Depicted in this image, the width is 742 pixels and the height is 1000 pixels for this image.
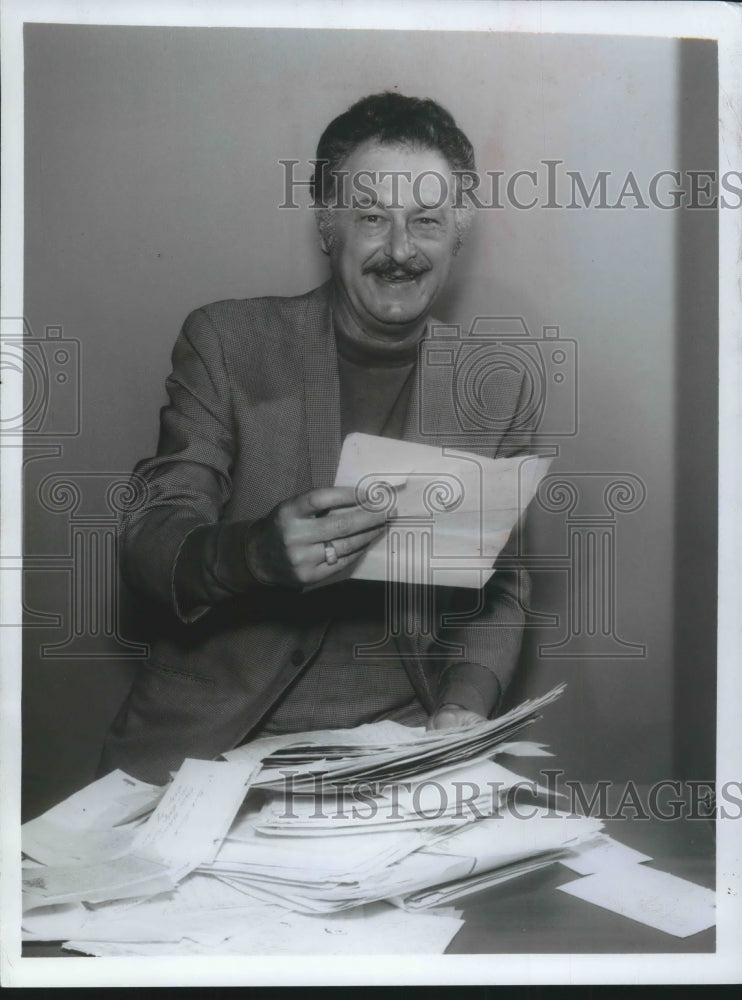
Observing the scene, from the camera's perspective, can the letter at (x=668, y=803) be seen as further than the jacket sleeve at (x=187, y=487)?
Yes

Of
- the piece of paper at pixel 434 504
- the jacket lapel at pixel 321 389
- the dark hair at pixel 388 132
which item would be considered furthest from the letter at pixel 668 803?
the dark hair at pixel 388 132

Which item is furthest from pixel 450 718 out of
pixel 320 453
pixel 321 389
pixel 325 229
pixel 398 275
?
pixel 325 229

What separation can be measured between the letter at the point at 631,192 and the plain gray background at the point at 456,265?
21 mm

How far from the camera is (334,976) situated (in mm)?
1905

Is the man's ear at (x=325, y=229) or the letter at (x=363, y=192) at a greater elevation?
the letter at (x=363, y=192)

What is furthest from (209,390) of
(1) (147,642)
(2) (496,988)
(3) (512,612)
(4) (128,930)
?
(2) (496,988)

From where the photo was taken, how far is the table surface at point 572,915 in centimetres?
190

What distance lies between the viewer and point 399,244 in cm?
190

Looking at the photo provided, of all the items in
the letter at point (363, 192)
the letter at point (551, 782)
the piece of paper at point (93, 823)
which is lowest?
the piece of paper at point (93, 823)

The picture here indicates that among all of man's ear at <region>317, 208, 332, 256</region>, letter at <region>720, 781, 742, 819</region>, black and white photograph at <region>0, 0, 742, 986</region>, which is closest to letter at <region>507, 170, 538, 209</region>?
black and white photograph at <region>0, 0, 742, 986</region>

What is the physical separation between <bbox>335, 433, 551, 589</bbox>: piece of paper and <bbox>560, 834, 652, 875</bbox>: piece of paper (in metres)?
0.53

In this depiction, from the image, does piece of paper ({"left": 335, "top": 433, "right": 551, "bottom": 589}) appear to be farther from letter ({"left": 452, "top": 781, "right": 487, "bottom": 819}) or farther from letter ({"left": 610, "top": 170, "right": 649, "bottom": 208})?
letter ({"left": 610, "top": 170, "right": 649, "bottom": 208})

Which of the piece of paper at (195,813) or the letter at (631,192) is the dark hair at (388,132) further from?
the piece of paper at (195,813)

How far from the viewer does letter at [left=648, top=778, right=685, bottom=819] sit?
1.99 m
